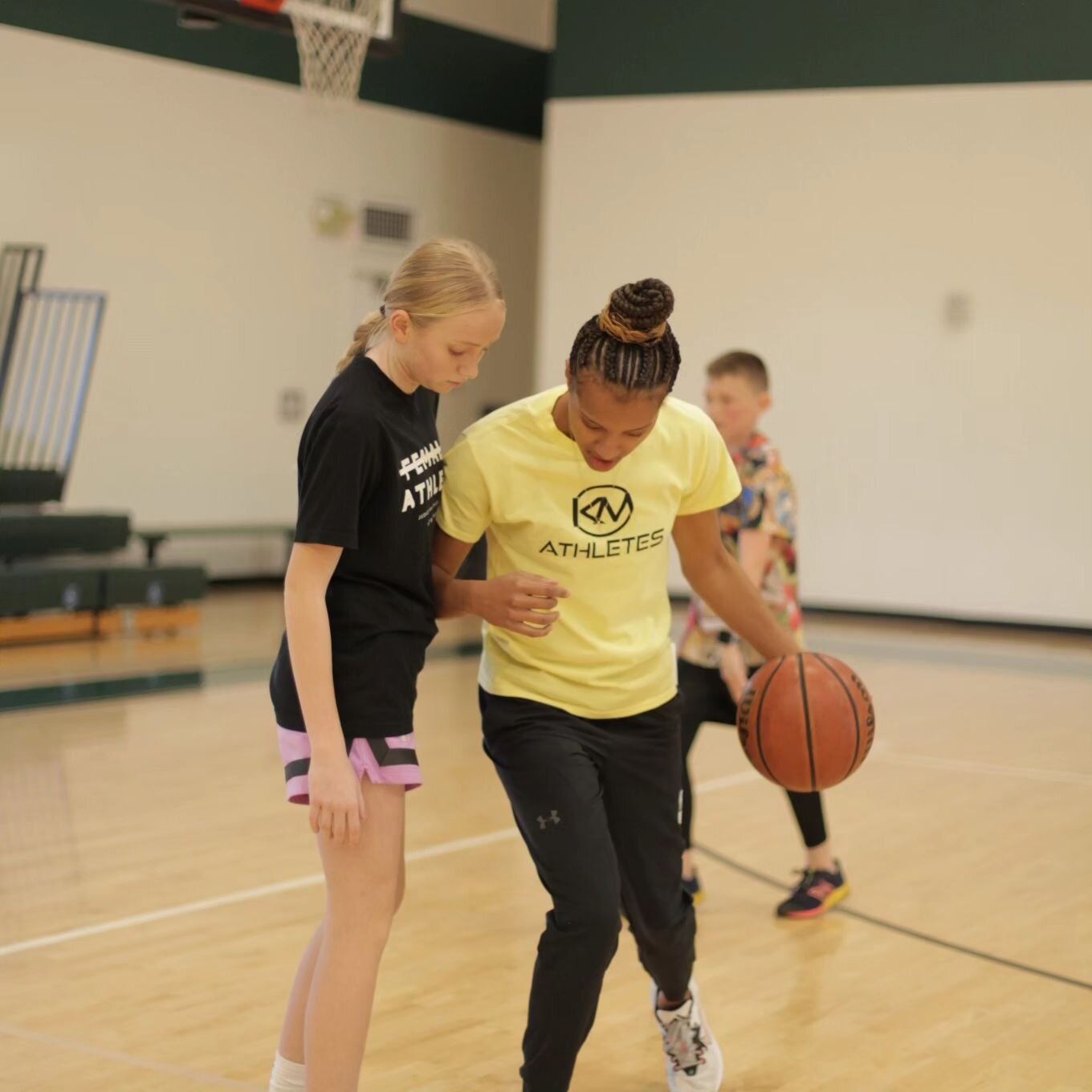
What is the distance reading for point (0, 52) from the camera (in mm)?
10617

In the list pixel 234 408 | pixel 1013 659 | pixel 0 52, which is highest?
pixel 0 52

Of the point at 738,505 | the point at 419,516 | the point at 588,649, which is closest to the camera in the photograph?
the point at 419,516

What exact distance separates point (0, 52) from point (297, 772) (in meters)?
9.42

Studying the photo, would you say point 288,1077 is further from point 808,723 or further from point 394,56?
point 394,56

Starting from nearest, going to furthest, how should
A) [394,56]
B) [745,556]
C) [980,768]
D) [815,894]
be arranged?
[745,556] < [815,894] < [980,768] < [394,56]

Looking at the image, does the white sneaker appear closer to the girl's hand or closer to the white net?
the girl's hand

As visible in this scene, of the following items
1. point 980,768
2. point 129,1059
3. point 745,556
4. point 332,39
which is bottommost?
point 980,768

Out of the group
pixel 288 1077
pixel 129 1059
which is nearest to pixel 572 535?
pixel 288 1077

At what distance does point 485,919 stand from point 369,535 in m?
2.08

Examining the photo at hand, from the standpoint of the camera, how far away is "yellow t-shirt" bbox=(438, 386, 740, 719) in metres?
2.73

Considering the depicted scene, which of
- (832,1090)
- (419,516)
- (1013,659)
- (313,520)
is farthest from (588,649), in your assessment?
(1013,659)

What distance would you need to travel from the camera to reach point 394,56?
1037 cm

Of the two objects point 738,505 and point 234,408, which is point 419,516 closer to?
point 738,505

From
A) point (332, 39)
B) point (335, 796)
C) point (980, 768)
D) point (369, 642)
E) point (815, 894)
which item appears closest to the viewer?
point (335, 796)
